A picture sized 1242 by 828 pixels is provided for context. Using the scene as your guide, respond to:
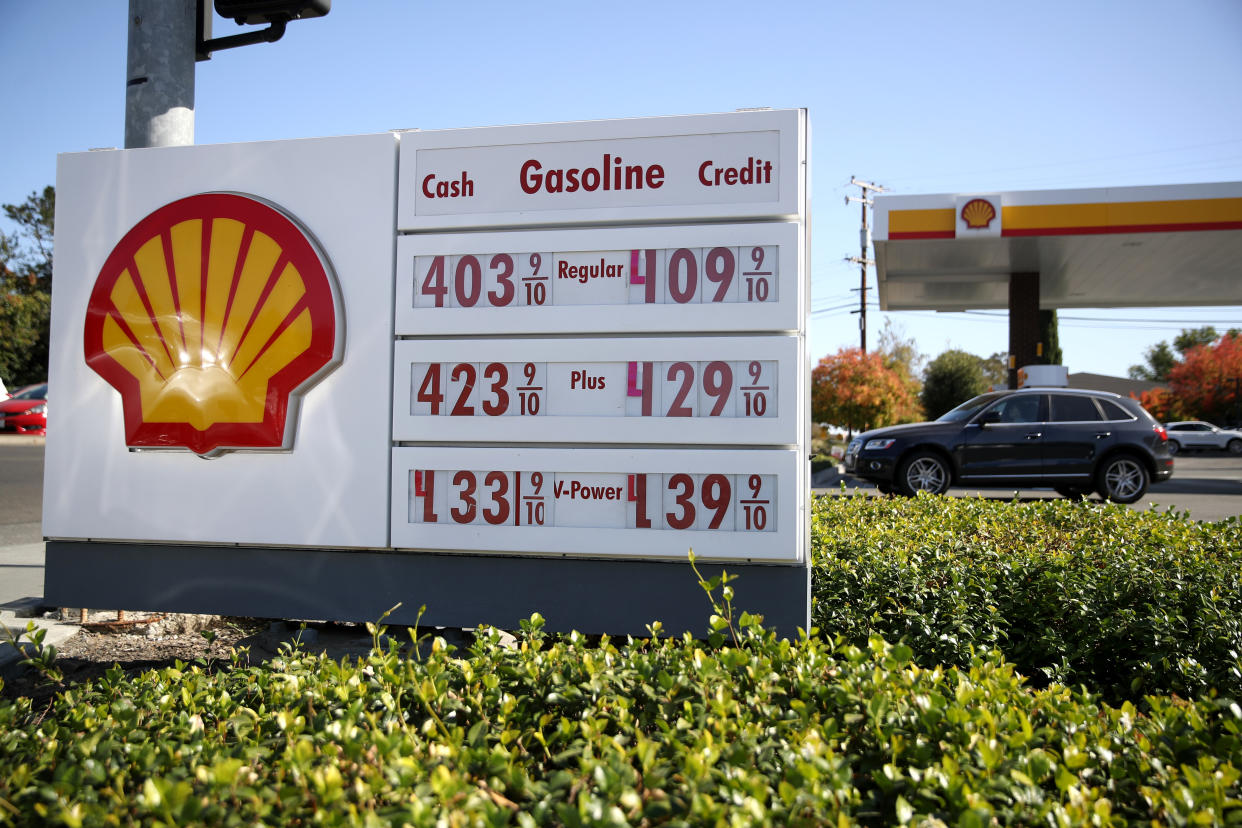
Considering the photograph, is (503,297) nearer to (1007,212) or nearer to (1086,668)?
(1086,668)

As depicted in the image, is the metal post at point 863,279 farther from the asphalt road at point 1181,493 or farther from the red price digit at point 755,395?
the red price digit at point 755,395

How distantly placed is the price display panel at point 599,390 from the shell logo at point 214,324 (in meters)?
0.48

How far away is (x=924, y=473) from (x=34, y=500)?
42.9ft

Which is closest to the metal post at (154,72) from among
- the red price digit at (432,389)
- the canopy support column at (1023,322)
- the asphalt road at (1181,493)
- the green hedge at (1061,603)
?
the red price digit at (432,389)

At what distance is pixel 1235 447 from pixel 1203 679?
39534 millimetres

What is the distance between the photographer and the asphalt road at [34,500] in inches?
290

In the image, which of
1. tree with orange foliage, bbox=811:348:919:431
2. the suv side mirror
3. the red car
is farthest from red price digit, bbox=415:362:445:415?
the red car

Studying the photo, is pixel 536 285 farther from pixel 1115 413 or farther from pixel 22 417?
pixel 22 417

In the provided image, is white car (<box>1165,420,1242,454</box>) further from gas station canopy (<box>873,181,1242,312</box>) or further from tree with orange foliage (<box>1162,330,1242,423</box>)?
gas station canopy (<box>873,181,1242,312</box>)

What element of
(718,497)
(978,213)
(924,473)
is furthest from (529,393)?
(978,213)

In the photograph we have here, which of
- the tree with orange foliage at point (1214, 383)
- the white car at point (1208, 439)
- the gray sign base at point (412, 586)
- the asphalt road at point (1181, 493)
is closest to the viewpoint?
the gray sign base at point (412, 586)

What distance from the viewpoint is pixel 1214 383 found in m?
47.4

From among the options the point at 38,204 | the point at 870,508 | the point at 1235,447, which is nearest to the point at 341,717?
the point at 870,508

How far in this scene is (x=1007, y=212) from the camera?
17.4 m
